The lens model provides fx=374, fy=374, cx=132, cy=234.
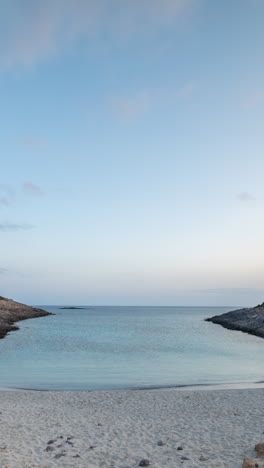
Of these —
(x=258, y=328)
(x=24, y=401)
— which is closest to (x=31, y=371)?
(x=24, y=401)

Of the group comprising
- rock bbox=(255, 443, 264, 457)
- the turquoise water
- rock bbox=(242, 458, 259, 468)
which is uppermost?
rock bbox=(242, 458, 259, 468)

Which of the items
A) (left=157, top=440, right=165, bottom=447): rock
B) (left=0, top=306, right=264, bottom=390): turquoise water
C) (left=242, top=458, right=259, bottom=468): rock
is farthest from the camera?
(left=0, top=306, right=264, bottom=390): turquoise water

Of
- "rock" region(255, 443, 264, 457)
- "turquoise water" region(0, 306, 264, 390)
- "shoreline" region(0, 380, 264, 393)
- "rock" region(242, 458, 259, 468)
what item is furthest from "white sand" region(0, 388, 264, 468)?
"turquoise water" region(0, 306, 264, 390)

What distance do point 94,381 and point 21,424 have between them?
12.1m

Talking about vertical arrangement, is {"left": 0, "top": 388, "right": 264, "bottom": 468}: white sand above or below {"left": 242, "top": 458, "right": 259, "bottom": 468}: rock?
below

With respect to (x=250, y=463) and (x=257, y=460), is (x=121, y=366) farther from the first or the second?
(x=250, y=463)

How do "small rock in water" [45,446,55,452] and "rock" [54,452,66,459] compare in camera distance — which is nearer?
"rock" [54,452,66,459]

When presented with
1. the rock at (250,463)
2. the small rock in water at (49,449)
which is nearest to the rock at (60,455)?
the small rock in water at (49,449)

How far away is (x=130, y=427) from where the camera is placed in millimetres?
14453

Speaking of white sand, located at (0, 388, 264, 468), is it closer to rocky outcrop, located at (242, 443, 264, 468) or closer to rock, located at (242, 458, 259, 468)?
rocky outcrop, located at (242, 443, 264, 468)

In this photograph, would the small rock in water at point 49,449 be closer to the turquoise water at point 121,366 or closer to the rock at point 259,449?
the rock at point 259,449

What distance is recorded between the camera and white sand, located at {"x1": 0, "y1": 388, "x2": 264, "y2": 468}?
35.2 feet

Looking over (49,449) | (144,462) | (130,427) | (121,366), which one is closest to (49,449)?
(49,449)

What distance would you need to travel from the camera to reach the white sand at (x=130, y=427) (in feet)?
35.2
